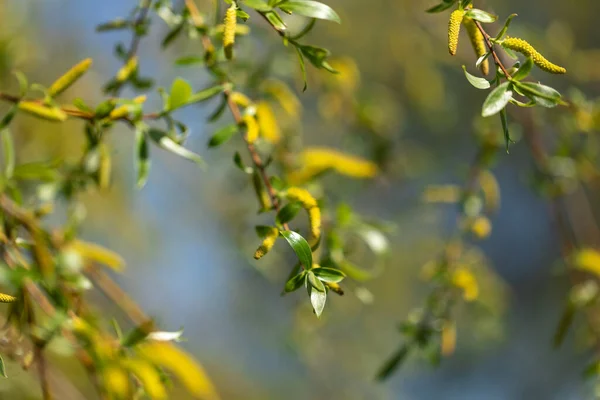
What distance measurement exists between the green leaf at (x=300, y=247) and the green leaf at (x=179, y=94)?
160 millimetres

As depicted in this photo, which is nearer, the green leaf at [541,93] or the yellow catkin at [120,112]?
the green leaf at [541,93]

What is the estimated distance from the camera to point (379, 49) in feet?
6.11

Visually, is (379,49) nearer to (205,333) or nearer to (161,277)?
(161,277)

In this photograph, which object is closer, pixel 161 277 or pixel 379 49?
pixel 379 49

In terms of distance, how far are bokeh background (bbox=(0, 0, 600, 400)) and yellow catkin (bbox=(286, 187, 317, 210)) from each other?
0.67 feet

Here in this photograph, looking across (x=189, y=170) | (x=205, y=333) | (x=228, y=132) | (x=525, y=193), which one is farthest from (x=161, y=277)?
(x=228, y=132)

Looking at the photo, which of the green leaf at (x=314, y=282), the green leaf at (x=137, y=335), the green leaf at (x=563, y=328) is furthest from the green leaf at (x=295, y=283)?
the green leaf at (x=563, y=328)

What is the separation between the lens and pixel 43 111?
1.67 ft

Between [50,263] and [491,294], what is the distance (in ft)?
2.43

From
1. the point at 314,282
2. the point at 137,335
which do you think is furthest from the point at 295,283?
the point at 137,335

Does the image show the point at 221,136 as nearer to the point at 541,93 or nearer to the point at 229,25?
the point at 229,25

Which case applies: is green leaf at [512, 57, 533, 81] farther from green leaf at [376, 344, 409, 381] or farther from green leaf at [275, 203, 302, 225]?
green leaf at [376, 344, 409, 381]

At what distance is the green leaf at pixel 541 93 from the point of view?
15.8 inches

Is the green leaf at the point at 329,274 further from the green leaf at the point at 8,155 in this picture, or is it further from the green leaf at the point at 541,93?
the green leaf at the point at 8,155
